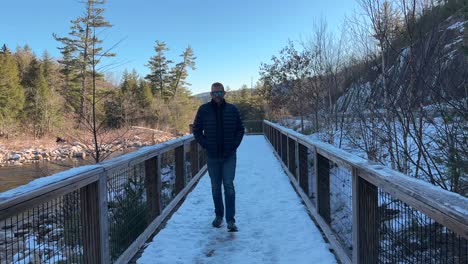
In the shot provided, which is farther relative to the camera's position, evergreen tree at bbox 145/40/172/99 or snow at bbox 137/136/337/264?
evergreen tree at bbox 145/40/172/99

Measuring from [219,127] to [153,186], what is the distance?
1057 mm

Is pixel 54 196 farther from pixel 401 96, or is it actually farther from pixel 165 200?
pixel 401 96

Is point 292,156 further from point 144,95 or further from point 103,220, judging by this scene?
point 144,95

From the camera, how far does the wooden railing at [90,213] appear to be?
2.27 meters

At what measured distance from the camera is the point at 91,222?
285cm

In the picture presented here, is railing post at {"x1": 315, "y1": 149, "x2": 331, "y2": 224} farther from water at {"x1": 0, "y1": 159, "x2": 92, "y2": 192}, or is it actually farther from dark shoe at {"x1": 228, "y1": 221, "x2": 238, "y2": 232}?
water at {"x1": 0, "y1": 159, "x2": 92, "y2": 192}

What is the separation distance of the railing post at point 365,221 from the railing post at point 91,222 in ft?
6.31

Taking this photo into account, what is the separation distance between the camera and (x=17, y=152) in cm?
3009

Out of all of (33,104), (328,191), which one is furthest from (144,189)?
(33,104)

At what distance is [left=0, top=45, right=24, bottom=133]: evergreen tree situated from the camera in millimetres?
34750

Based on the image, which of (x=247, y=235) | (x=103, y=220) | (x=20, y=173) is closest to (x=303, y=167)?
(x=247, y=235)

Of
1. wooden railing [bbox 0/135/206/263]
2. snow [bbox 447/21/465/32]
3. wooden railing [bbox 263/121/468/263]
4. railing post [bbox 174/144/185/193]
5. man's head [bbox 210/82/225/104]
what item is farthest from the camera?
railing post [bbox 174/144/185/193]

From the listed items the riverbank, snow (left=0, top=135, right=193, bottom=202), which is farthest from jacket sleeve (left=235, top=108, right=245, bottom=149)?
the riverbank

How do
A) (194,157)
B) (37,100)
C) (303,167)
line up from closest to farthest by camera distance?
(303,167)
(194,157)
(37,100)
